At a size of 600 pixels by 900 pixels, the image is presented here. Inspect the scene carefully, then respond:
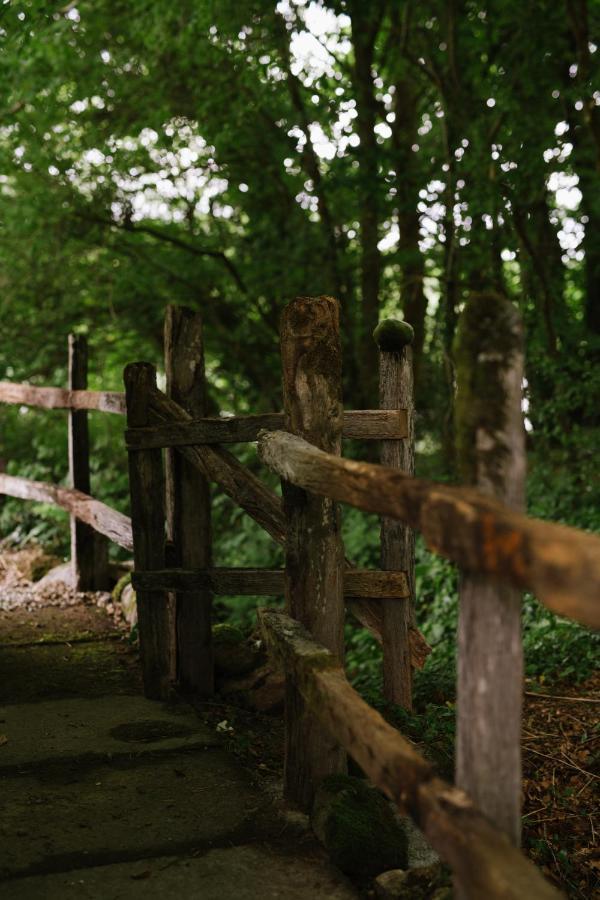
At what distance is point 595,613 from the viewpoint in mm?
1306

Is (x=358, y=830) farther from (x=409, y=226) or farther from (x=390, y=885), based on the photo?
(x=409, y=226)

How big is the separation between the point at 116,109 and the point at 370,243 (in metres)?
3.40

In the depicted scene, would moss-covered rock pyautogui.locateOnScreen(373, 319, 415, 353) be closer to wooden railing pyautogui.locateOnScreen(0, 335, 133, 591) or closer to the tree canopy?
wooden railing pyautogui.locateOnScreen(0, 335, 133, 591)

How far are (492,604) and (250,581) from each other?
2664 millimetres

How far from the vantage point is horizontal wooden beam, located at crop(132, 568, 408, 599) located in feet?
13.6

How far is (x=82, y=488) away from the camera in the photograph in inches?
283

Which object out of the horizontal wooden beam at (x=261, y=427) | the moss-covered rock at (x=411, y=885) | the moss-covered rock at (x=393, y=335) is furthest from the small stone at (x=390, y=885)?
the moss-covered rock at (x=393, y=335)

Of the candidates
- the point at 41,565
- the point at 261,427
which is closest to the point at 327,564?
the point at 261,427

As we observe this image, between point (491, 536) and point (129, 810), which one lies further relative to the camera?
point (129, 810)

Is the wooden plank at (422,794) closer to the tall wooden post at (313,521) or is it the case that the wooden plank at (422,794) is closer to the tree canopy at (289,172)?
the tall wooden post at (313,521)

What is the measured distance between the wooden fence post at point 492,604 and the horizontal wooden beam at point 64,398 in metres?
4.22

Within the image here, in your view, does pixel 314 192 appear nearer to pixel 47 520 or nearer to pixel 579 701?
pixel 47 520

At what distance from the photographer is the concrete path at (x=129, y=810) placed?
9.02ft

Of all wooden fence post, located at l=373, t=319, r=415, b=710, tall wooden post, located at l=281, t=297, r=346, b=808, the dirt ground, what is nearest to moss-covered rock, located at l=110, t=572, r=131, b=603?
the dirt ground
